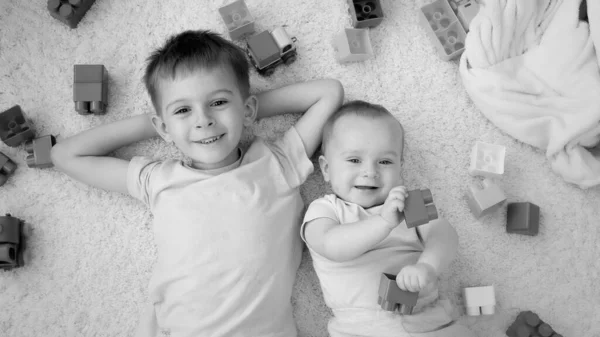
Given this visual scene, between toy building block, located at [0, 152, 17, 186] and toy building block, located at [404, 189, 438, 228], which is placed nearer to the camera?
toy building block, located at [404, 189, 438, 228]

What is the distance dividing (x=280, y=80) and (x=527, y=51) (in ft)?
2.18

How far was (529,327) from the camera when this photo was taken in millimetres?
1191

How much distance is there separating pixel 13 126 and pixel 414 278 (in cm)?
102

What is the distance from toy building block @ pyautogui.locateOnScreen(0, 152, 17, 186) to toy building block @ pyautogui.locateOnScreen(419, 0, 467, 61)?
1.14m

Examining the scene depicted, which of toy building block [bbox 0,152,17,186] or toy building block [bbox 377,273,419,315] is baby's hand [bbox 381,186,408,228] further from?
toy building block [bbox 0,152,17,186]

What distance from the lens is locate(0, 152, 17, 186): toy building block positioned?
1212 millimetres

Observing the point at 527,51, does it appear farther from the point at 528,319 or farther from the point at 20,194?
the point at 20,194

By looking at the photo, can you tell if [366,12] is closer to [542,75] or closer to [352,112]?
[352,112]

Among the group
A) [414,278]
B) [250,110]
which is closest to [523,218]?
[414,278]

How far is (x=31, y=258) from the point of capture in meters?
1.20

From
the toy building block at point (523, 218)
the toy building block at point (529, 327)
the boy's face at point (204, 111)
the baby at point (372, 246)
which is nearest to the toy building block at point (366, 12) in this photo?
the baby at point (372, 246)

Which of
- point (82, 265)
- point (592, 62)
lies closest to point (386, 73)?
point (592, 62)

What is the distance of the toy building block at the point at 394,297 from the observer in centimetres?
92

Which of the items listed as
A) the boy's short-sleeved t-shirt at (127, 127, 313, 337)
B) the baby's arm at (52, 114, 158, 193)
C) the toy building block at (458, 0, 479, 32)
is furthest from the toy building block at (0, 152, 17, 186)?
the toy building block at (458, 0, 479, 32)
